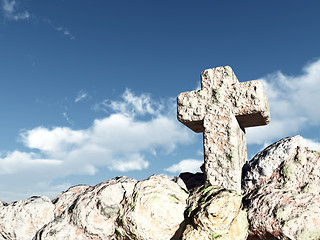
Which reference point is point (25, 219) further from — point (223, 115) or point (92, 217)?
point (223, 115)

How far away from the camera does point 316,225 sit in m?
3.96

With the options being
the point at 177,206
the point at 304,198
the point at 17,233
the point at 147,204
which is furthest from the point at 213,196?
the point at 17,233

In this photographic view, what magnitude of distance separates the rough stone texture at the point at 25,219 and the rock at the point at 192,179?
247cm

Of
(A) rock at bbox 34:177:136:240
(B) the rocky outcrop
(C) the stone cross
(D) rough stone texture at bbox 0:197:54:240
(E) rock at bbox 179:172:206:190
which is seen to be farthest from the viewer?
(E) rock at bbox 179:172:206:190

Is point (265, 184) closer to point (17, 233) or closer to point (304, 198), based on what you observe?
point (304, 198)

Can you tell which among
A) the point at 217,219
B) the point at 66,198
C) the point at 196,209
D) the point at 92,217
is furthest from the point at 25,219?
the point at 217,219

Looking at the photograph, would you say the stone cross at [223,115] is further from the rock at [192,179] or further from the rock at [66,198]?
the rock at [66,198]

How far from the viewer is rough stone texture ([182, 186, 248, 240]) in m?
3.84

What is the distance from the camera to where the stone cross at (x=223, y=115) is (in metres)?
5.07

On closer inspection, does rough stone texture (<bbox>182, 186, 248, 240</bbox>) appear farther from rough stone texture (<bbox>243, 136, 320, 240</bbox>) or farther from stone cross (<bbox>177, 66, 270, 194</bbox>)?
stone cross (<bbox>177, 66, 270, 194</bbox>)

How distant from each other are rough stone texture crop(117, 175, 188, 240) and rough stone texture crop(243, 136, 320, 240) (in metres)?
0.94

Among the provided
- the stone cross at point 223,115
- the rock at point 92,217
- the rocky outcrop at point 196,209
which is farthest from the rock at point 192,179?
the rock at point 92,217

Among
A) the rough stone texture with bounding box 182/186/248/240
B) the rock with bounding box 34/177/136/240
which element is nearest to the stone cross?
the rough stone texture with bounding box 182/186/248/240

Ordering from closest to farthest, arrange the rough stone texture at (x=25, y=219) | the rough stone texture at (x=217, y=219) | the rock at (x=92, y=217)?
the rough stone texture at (x=217, y=219), the rock at (x=92, y=217), the rough stone texture at (x=25, y=219)
